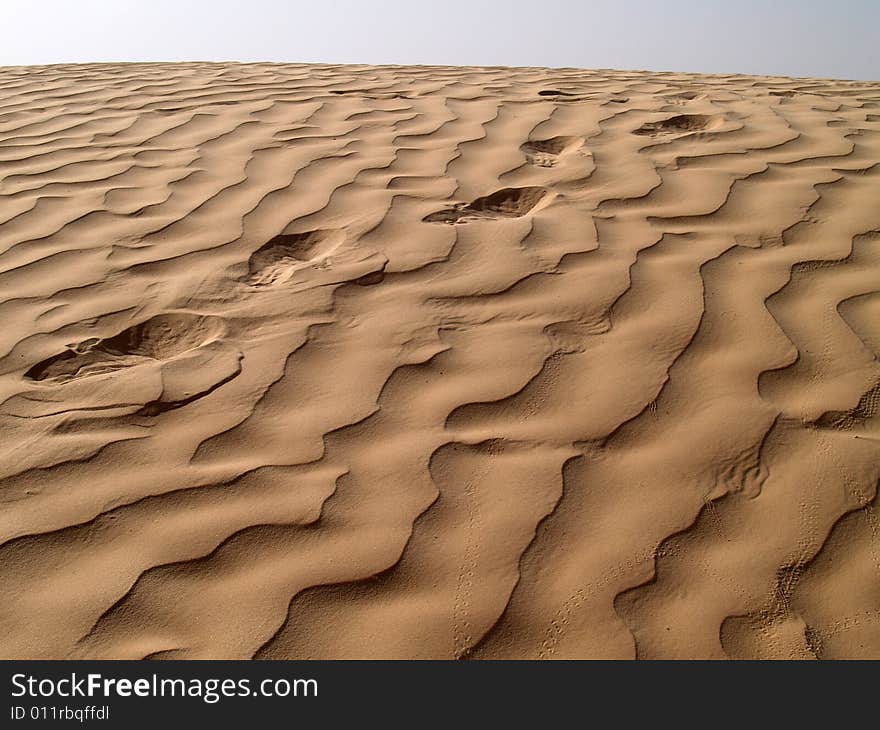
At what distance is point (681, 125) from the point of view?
402 cm

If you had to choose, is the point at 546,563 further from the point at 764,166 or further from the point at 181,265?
the point at 764,166

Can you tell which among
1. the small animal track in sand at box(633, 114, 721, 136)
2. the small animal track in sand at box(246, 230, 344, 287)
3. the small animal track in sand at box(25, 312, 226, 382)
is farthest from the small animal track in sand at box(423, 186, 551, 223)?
the small animal track in sand at box(633, 114, 721, 136)

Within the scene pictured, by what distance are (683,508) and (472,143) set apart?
8.32ft

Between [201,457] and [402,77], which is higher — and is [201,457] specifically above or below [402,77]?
below

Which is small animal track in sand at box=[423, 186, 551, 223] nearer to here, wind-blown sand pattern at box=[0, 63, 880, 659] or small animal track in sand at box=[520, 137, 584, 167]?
wind-blown sand pattern at box=[0, 63, 880, 659]

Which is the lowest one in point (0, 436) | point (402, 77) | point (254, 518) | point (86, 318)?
point (254, 518)

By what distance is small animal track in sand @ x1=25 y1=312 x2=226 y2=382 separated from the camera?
2031 millimetres

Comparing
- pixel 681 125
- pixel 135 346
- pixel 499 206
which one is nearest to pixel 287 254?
pixel 135 346

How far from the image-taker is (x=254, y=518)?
61.1 inches

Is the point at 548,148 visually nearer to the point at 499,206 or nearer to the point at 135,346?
the point at 499,206

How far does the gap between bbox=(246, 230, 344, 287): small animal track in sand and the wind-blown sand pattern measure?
0.05 ft

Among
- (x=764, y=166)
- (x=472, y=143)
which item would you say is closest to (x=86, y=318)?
(x=472, y=143)

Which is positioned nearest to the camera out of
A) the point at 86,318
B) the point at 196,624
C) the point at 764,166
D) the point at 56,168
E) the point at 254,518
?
the point at 196,624

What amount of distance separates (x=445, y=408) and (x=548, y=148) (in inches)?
86.6
